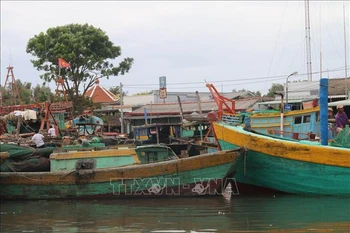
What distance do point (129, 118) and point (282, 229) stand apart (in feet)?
73.4

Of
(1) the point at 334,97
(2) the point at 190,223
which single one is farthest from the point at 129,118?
(2) the point at 190,223

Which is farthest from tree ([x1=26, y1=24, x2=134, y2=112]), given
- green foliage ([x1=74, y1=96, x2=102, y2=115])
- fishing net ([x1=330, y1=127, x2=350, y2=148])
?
fishing net ([x1=330, y1=127, x2=350, y2=148])

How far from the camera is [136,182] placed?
13023 millimetres

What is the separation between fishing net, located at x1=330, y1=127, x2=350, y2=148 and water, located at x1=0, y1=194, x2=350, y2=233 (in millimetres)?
1210

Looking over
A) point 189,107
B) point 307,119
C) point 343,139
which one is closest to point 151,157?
point 343,139

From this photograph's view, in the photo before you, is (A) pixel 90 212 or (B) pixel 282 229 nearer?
(B) pixel 282 229

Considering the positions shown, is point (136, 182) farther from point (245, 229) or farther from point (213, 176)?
point (245, 229)

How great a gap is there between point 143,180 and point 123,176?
0.48m

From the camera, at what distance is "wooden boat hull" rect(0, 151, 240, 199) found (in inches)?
505

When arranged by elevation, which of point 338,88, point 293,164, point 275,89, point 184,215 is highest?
point 275,89

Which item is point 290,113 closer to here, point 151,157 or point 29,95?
point 151,157

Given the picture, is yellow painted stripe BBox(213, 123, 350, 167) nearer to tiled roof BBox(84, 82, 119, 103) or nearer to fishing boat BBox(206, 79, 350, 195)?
fishing boat BBox(206, 79, 350, 195)

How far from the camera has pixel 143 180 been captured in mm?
12992

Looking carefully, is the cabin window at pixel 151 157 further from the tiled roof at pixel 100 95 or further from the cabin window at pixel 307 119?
the tiled roof at pixel 100 95
